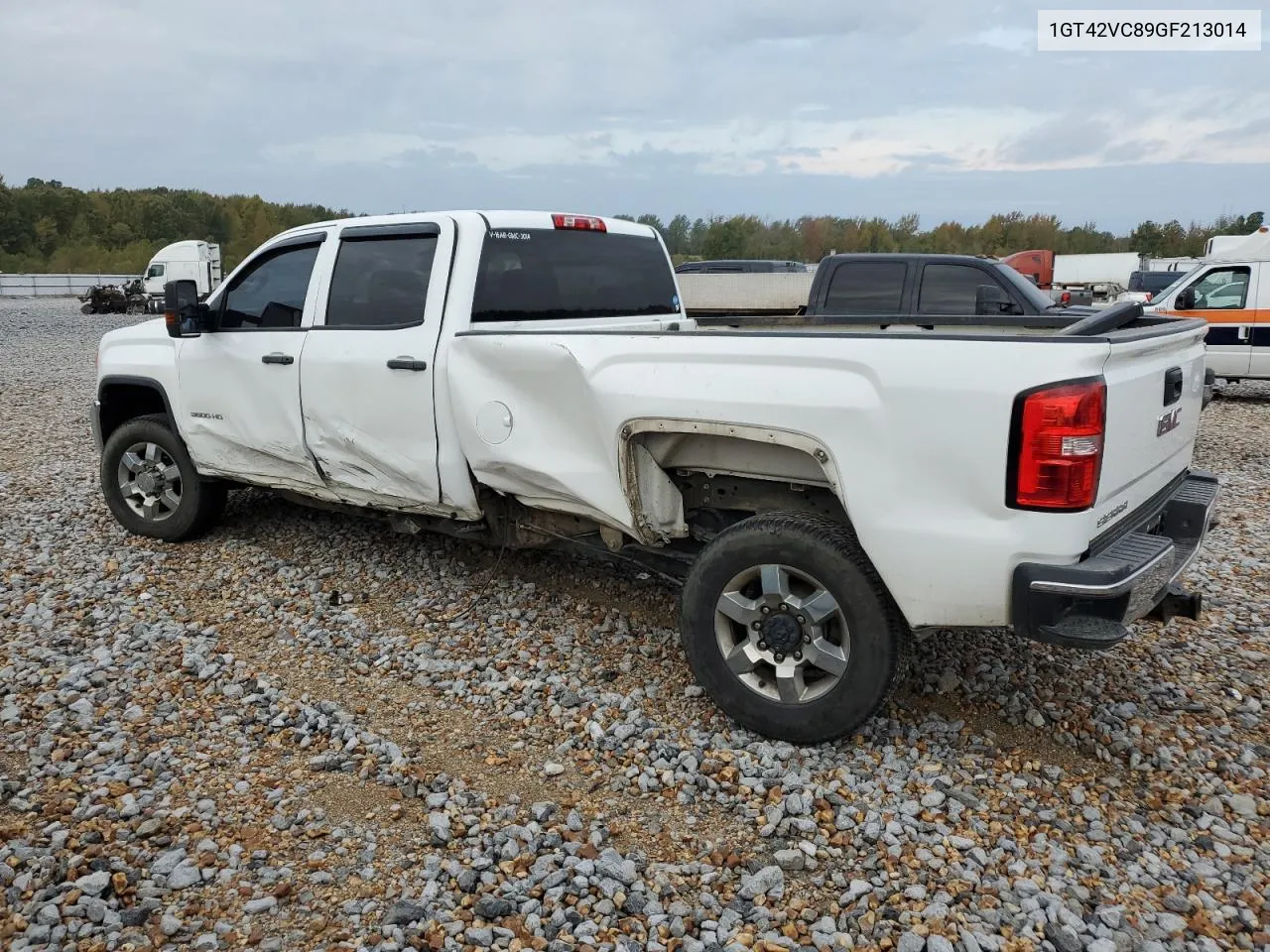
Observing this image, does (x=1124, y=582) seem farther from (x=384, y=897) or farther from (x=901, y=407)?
(x=384, y=897)

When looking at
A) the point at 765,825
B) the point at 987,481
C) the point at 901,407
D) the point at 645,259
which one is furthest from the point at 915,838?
the point at 645,259

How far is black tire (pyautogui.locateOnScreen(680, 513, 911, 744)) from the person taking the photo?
3254 mm

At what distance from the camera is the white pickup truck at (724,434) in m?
2.92

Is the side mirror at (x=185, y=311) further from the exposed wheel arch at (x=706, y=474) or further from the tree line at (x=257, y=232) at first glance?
the tree line at (x=257, y=232)

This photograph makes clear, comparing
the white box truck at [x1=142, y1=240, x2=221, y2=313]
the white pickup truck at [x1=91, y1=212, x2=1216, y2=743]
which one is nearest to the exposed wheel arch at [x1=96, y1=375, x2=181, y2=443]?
the white pickup truck at [x1=91, y1=212, x2=1216, y2=743]

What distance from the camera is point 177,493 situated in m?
5.91

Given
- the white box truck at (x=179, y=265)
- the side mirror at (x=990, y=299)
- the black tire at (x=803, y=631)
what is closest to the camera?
the black tire at (x=803, y=631)

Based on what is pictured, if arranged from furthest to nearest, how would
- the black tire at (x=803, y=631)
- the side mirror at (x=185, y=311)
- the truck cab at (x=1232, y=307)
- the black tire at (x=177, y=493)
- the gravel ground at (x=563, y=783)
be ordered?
the truck cab at (x=1232, y=307)
the black tire at (x=177, y=493)
the side mirror at (x=185, y=311)
the black tire at (x=803, y=631)
the gravel ground at (x=563, y=783)

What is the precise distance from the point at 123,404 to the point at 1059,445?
5718mm

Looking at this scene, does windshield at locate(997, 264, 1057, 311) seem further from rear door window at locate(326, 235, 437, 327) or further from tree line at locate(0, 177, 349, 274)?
tree line at locate(0, 177, 349, 274)

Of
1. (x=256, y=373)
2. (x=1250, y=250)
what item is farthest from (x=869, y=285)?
(x=1250, y=250)

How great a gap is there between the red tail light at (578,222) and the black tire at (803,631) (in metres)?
2.12

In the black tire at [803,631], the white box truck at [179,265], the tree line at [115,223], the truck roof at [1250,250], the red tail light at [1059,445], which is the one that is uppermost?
the tree line at [115,223]

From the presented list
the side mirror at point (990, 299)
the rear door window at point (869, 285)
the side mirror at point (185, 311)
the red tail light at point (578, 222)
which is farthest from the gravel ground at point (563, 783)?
the rear door window at point (869, 285)
